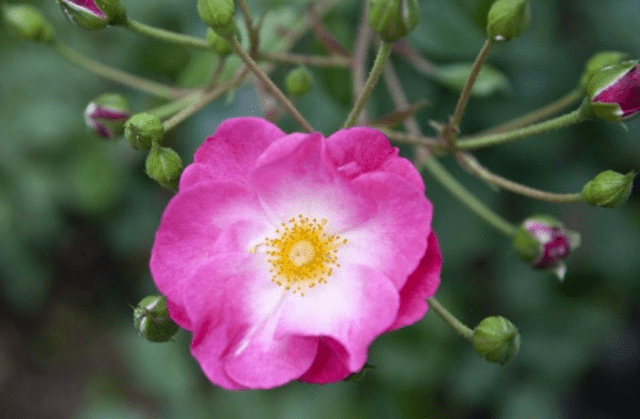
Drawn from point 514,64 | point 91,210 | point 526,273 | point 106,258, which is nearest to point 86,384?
point 106,258

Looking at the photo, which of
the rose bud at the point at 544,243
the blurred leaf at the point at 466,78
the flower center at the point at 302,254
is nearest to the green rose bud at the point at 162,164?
the flower center at the point at 302,254

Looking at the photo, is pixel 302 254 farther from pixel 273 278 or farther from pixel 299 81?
pixel 299 81

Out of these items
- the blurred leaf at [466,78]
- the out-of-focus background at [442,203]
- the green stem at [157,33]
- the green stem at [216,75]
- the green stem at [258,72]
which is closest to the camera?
the green stem at [258,72]

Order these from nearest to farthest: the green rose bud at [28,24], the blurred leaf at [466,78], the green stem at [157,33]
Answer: the green stem at [157,33] → the green rose bud at [28,24] → the blurred leaf at [466,78]

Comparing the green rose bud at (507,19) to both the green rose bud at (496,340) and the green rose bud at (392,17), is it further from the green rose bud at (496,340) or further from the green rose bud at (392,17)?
the green rose bud at (496,340)

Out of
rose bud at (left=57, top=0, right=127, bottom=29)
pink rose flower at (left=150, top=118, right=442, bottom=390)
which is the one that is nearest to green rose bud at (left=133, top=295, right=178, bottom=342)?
pink rose flower at (left=150, top=118, right=442, bottom=390)

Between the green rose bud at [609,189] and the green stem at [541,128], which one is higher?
the green stem at [541,128]
